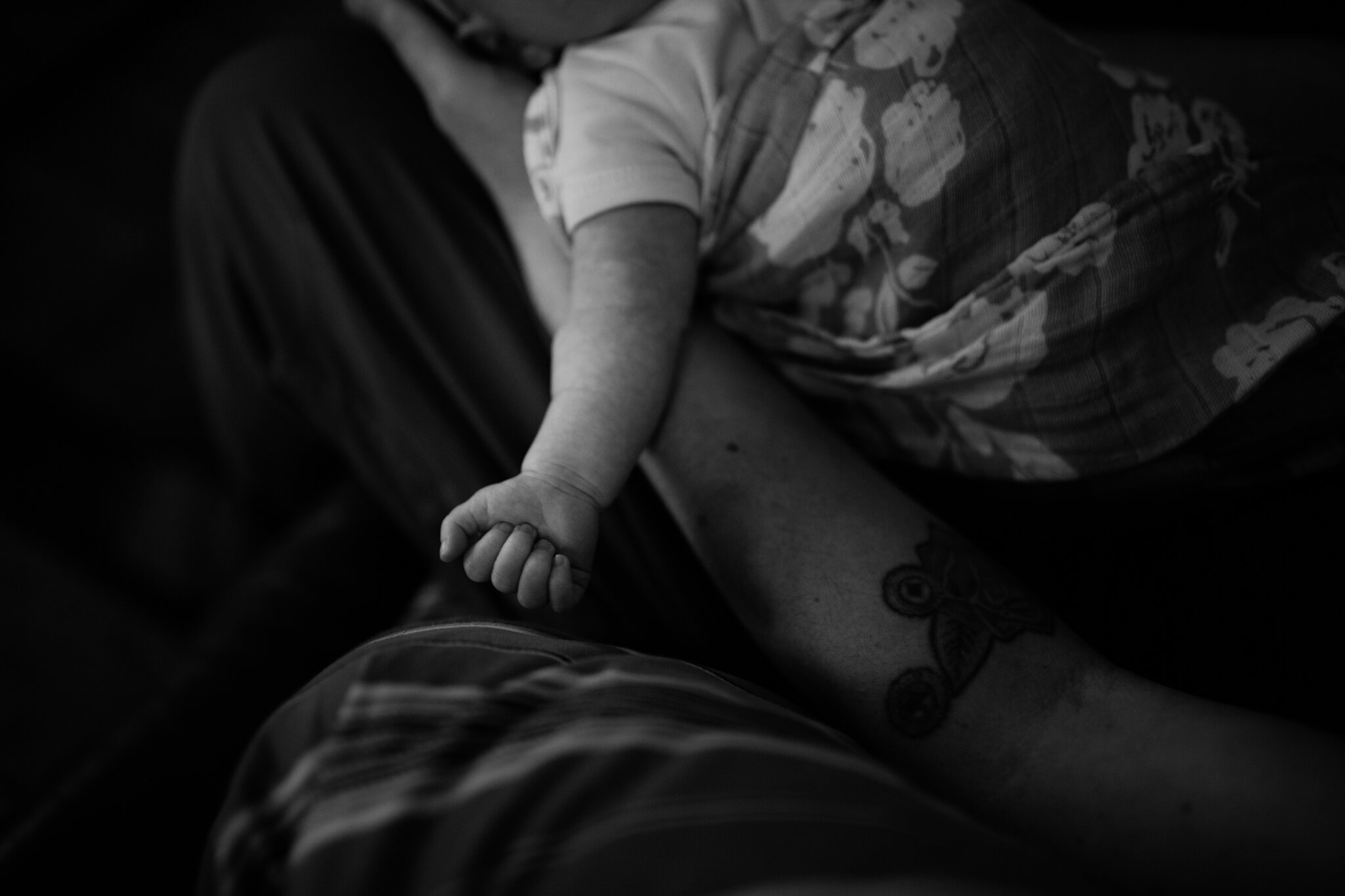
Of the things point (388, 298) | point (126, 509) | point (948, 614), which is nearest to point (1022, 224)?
point (948, 614)

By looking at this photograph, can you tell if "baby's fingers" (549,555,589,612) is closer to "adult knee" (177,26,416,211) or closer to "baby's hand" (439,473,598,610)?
"baby's hand" (439,473,598,610)

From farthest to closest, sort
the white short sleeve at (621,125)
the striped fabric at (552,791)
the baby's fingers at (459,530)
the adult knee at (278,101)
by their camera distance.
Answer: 1. the adult knee at (278,101)
2. the white short sleeve at (621,125)
3. the baby's fingers at (459,530)
4. the striped fabric at (552,791)

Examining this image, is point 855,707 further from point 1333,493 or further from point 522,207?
point 522,207

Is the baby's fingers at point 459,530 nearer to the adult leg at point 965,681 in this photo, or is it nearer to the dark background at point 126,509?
the adult leg at point 965,681

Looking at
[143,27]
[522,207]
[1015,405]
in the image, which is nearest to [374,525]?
[522,207]

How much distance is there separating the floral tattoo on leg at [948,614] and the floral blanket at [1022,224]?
12cm

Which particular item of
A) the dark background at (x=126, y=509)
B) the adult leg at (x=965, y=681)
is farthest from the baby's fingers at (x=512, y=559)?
the dark background at (x=126, y=509)

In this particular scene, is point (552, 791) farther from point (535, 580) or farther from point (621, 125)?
point (621, 125)

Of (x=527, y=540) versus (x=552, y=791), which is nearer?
(x=552, y=791)

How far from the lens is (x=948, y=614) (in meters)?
0.58

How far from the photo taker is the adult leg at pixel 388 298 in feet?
2.36

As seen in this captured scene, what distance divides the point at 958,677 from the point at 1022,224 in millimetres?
327

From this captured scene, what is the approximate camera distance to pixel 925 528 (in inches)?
24.6

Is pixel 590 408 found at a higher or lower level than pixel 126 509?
higher
